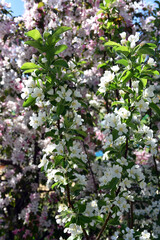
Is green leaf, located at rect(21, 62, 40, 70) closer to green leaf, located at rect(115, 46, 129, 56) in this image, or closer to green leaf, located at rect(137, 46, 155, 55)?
green leaf, located at rect(115, 46, 129, 56)

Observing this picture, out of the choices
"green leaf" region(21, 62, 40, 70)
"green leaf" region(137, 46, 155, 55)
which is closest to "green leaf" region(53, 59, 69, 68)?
"green leaf" region(21, 62, 40, 70)

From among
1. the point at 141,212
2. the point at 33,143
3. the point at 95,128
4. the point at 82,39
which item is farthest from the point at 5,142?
the point at 141,212

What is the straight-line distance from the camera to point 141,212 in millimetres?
2723

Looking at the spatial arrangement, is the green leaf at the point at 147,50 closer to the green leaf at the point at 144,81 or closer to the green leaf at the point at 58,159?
the green leaf at the point at 144,81

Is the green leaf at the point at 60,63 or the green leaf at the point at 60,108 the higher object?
the green leaf at the point at 60,63

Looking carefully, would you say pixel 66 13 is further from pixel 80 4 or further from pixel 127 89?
pixel 127 89

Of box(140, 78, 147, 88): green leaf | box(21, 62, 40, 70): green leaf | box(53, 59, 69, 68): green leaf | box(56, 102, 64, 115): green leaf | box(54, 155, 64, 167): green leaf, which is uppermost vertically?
box(21, 62, 40, 70): green leaf

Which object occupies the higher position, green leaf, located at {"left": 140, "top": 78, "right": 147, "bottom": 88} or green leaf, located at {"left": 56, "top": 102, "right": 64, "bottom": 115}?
green leaf, located at {"left": 140, "top": 78, "right": 147, "bottom": 88}

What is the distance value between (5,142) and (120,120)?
2.33 metres

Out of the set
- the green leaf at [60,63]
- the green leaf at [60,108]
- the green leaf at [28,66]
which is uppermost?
the green leaf at [28,66]

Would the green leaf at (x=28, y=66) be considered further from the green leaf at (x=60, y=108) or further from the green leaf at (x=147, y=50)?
the green leaf at (x=147, y=50)

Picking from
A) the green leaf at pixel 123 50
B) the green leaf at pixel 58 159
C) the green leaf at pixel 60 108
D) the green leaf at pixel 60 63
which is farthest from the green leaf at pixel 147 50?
the green leaf at pixel 58 159

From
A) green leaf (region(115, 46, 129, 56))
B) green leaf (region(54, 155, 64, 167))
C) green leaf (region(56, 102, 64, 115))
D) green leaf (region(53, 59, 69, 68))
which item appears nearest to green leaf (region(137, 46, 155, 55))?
green leaf (region(115, 46, 129, 56))

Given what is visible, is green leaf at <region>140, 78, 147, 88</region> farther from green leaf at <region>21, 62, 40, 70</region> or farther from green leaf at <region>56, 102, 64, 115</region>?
green leaf at <region>21, 62, 40, 70</region>
